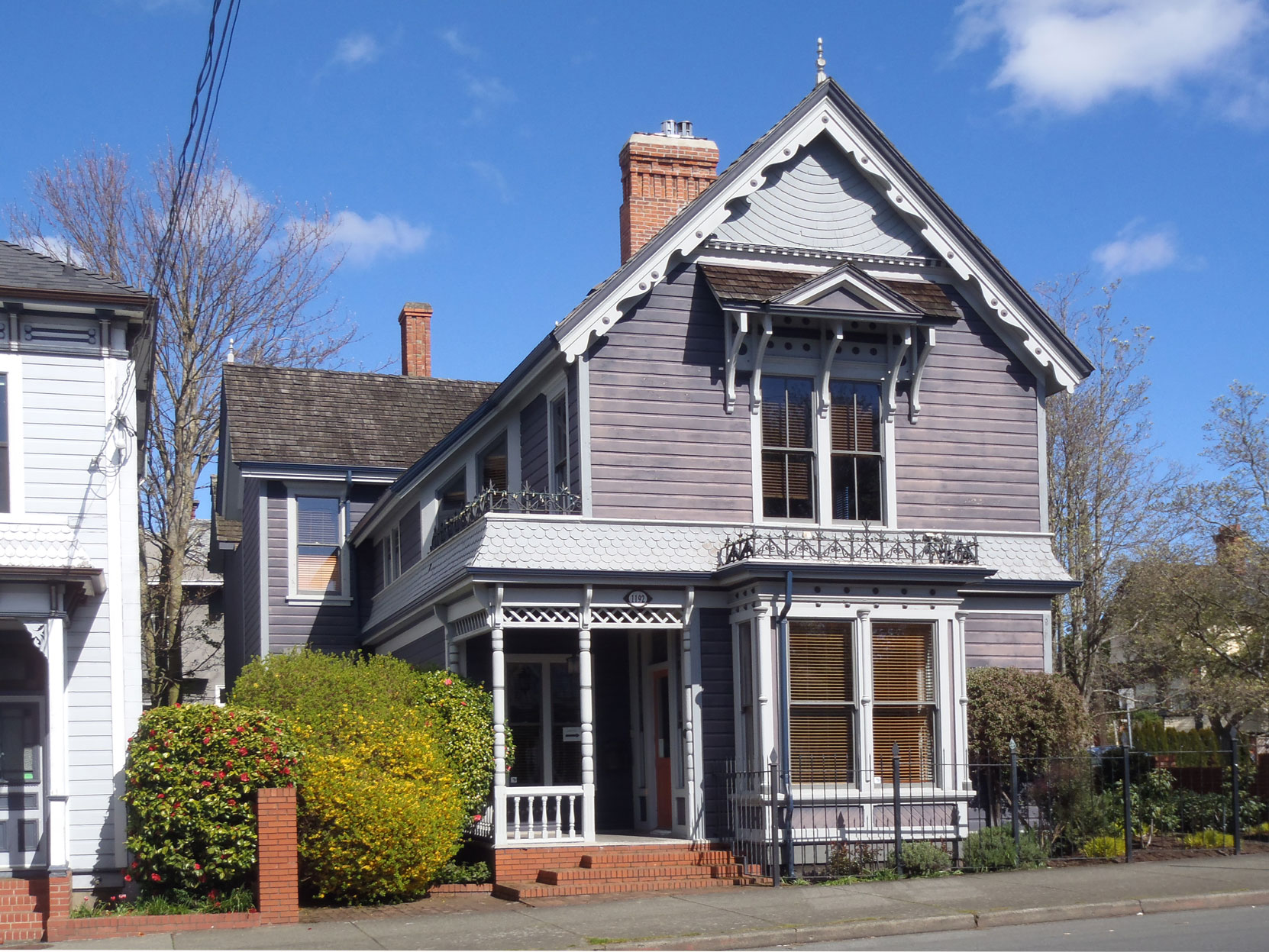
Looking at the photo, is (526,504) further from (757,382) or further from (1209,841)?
(1209,841)

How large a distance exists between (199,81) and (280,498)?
50.2 ft

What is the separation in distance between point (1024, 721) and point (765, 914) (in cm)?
595

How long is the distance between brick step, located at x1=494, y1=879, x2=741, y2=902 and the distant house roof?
818 cm

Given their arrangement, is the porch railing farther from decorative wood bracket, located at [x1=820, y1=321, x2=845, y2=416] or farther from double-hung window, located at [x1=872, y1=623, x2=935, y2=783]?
decorative wood bracket, located at [x1=820, y1=321, x2=845, y2=416]

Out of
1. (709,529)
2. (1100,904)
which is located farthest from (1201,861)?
(709,529)

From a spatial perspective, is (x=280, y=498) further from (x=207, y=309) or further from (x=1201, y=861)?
(x=1201, y=861)

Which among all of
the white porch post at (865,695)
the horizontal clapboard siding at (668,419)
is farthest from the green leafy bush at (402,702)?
the white porch post at (865,695)

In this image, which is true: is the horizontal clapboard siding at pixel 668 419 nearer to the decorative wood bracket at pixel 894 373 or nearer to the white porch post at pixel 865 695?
the decorative wood bracket at pixel 894 373

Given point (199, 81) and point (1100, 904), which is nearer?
point (199, 81)

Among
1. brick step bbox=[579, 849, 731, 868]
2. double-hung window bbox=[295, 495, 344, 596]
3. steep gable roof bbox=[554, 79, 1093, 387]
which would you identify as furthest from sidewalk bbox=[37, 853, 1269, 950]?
double-hung window bbox=[295, 495, 344, 596]

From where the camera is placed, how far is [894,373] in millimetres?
19672

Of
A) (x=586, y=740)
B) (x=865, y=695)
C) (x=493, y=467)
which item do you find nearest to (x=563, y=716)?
(x=586, y=740)

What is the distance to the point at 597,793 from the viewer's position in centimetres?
2061

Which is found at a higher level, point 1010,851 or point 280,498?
point 280,498
